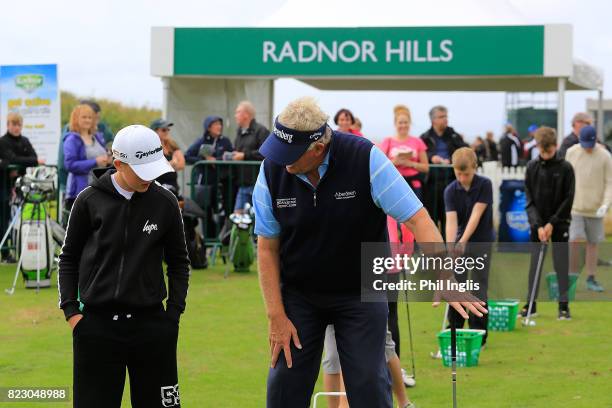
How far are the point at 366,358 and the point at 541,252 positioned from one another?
6.77 metres

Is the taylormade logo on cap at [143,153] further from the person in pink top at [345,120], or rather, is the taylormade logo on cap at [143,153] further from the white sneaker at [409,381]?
the person in pink top at [345,120]

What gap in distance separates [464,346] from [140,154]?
457 centimetres

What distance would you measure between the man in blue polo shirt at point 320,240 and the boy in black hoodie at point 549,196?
6491mm

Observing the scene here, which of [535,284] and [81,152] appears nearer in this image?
[535,284]

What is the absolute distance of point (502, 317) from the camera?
11398 mm

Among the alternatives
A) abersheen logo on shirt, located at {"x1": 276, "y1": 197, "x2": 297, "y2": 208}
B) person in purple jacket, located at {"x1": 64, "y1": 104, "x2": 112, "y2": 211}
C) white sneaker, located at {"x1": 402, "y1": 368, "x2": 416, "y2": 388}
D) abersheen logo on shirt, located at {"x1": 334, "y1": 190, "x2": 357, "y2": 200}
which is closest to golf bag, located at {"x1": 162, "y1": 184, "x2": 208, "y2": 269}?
person in purple jacket, located at {"x1": 64, "y1": 104, "x2": 112, "y2": 211}

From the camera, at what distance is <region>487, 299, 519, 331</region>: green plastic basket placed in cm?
1138

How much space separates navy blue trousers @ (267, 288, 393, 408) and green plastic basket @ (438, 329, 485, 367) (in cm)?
370

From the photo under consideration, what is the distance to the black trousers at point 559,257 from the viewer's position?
39.5 ft

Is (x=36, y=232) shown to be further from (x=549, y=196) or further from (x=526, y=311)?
(x=549, y=196)

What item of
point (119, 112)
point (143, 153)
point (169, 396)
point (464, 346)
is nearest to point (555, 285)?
point (464, 346)

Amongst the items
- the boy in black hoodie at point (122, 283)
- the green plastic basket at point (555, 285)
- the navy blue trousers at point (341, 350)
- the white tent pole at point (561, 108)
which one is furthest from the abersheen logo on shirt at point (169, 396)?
the white tent pole at point (561, 108)

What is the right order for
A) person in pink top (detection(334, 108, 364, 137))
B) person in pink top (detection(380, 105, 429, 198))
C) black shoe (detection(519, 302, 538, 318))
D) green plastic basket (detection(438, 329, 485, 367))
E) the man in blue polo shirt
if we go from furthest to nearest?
person in pink top (detection(334, 108, 364, 137)), black shoe (detection(519, 302, 538, 318)), person in pink top (detection(380, 105, 429, 198)), green plastic basket (detection(438, 329, 485, 367)), the man in blue polo shirt

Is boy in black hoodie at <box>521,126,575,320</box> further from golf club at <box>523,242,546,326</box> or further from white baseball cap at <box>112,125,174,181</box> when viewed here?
white baseball cap at <box>112,125,174,181</box>
